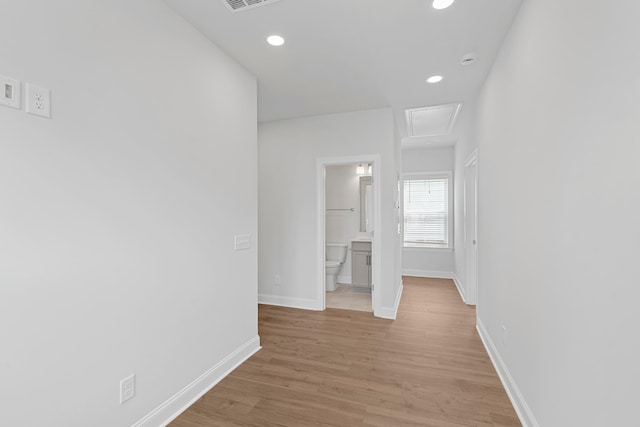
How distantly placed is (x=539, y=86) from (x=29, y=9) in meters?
2.57

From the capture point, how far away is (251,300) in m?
2.88

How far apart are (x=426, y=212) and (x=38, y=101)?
20.3 ft

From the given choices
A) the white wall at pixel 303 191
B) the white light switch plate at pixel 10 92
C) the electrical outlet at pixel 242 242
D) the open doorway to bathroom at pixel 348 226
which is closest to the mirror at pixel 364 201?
the open doorway to bathroom at pixel 348 226

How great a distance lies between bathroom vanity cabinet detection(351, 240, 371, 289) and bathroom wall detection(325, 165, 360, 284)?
1.84 ft

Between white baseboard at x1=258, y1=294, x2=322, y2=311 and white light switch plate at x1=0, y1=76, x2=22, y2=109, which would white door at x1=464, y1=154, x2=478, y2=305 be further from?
white light switch plate at x1=0, y1=76, x2=22, y2=109

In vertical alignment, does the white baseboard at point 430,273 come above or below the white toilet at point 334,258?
below

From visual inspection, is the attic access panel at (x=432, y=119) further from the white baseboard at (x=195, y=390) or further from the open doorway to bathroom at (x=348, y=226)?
the white baseboard at (x=195, y=390)

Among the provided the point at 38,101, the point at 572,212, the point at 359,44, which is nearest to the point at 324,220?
the point at 359,44

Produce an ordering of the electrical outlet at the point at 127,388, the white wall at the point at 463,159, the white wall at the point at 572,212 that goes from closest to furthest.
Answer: the white wall at the point at 572,212, the electrical outlet at the point at 127,388, the white wall at the point at 463,159

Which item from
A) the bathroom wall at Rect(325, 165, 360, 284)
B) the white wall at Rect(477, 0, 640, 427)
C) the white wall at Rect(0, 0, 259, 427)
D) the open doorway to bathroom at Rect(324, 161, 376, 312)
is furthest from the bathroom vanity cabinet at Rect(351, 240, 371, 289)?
the white wall at Rect(0, 0, 259, 427)

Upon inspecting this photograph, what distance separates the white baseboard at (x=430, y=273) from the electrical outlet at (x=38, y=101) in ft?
20.3

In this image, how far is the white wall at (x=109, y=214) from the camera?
1.26 m

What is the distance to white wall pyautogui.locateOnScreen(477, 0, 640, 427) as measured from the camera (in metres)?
1.04

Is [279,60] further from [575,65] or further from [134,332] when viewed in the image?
[134,332]
